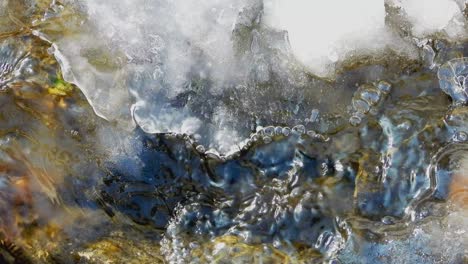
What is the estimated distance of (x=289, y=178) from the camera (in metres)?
2.86

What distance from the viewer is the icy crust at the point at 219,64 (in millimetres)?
2910

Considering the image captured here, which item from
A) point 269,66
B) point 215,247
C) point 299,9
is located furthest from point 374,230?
point 299,9

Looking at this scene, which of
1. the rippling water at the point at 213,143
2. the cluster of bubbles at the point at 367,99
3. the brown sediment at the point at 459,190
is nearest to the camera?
the brown sediment at the point at 459,190

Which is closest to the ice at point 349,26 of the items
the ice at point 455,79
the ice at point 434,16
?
the ice at point 434,16

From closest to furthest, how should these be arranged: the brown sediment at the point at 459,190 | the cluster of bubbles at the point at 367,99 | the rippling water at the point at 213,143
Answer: the brown sediment at the point at 459,190 < the rippling water at the point at 213,143 < the cluster of bubbles at the point at 367,99

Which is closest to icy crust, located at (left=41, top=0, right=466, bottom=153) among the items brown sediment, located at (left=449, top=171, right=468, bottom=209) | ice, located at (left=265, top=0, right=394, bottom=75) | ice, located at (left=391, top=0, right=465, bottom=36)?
ice, located at (left=265, top=0, right=394, bottom=75)

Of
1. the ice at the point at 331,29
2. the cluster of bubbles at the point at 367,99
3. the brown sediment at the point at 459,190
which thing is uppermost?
the ice at the point at 331,29

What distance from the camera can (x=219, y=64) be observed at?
296 cm

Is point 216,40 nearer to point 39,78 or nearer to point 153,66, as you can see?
point 153,66

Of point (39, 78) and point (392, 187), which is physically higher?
point (39, 78)

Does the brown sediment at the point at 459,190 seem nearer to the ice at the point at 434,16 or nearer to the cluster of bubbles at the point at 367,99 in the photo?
the cluster of bubbles at the point at 367,99

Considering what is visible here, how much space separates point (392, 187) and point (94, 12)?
1.87 m

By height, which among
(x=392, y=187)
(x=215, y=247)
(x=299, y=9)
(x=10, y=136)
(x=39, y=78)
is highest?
(x=299, y=9)

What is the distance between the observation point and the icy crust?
115 inches
